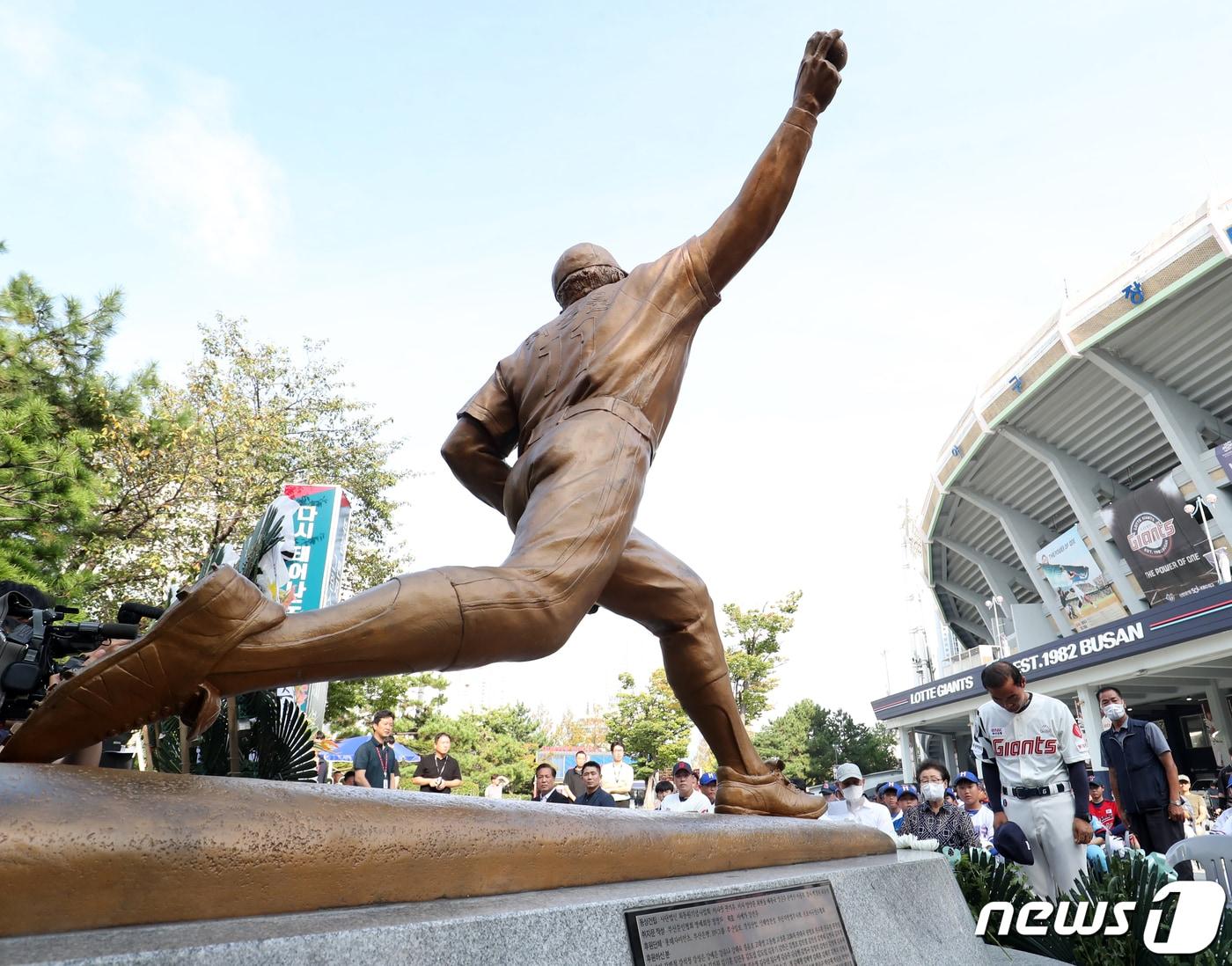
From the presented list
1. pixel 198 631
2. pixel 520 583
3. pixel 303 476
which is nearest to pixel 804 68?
pixel 520 583

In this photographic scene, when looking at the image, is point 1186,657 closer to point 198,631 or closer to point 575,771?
point 575,771

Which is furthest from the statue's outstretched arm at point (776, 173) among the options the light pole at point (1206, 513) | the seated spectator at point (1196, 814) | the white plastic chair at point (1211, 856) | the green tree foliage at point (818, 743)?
the green tree foliage at point (818, 743)

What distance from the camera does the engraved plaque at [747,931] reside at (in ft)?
5.10

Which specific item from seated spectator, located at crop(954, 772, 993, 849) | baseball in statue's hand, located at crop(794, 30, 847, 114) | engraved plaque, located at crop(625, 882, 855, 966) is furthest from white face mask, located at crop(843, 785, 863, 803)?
baseball in statue's hand, located at crop(794, 30, 847, 114)

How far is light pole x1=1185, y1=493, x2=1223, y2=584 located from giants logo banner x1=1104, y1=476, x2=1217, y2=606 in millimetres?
162

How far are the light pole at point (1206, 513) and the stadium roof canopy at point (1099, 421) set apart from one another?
18 centimetres

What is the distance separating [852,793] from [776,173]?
5889 millimetres

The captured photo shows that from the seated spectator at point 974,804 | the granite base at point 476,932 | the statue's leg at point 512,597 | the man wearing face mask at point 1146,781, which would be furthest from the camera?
the seated spectator at point 974,804

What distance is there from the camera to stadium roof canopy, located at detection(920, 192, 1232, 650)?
19.4 meters

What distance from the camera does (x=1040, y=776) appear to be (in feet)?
14.9

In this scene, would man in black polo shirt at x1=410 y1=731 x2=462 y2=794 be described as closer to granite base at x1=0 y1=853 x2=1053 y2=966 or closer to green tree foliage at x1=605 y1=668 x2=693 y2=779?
granite base at x1=0 y1=853 x2=1053 y2=966

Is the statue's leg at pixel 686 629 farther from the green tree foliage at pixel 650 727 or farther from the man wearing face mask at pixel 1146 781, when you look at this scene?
the green tree foliage at pixel 650 727

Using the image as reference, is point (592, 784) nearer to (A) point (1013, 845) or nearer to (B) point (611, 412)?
(A) point (1013, 845)

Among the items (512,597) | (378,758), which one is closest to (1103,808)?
(378,758)
